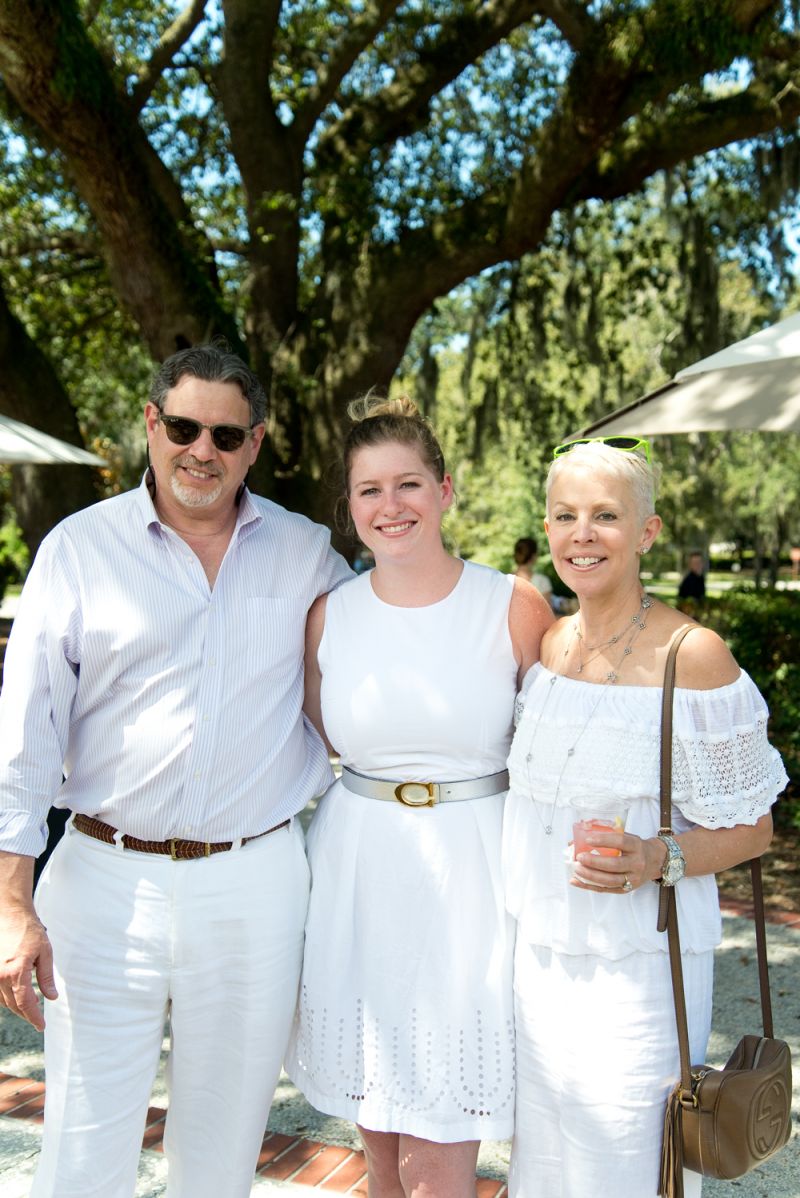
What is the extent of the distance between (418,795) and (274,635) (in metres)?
0.51

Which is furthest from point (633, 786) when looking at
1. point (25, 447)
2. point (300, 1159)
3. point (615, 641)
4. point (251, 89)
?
point (251, 89)

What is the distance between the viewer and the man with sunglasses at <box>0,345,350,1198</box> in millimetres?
2342

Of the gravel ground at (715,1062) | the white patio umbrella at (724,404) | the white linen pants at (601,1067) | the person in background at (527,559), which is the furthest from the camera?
the person in background at (527,559)

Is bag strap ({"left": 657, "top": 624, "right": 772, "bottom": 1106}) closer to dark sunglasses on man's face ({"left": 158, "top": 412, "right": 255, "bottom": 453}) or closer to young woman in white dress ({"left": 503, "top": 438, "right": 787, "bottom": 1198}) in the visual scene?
young woman in white dress ({"left": 503, "top": 438, "right": 787, "bottom": 1198})

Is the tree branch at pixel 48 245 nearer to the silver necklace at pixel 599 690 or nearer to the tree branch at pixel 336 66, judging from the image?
the tree branch at pixel 336 66

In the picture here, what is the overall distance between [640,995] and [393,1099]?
0.62 metres

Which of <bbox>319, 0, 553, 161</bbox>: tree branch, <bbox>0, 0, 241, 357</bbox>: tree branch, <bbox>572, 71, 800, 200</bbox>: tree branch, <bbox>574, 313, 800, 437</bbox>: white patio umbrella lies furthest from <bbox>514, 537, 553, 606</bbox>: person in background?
<bbox>574, 313, 800, 437</bbox>: white patio umbrella

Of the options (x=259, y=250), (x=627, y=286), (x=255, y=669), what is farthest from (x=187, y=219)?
(x=255, y=669)

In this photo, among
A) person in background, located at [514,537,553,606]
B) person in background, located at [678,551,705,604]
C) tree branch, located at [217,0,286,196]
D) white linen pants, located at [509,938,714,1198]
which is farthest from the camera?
person in background, located at [678,551,705,604]

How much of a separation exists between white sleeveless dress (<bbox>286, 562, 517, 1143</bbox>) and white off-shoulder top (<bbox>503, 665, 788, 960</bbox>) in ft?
0.64

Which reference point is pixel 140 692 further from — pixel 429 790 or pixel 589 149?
pixel 589 149

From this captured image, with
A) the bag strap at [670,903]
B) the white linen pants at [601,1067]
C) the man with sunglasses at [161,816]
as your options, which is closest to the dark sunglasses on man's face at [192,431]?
the man with sunglasses at [161,816]

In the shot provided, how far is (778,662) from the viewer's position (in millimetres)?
7707

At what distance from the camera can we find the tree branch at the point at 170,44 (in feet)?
30.9
